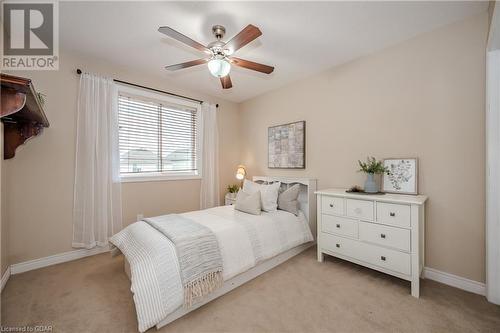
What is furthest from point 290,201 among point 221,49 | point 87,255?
point 87,255

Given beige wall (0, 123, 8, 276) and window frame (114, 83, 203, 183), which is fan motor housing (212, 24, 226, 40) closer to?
window frame (114, 83, 203, 183)

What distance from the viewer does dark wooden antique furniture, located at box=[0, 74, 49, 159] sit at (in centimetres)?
124

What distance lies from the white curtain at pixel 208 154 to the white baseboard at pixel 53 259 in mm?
1640

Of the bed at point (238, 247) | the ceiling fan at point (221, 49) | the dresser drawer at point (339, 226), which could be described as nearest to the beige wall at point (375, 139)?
the dresser drawer at point (339, 226)

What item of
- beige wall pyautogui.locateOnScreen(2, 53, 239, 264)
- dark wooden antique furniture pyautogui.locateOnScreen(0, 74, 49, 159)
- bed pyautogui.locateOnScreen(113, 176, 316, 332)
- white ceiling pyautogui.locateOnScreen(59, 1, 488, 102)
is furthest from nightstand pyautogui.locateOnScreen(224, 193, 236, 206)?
dark wooden antique furniture pyautogui.locateOnScreen(0, 74, 49, 159)

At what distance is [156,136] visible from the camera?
138 inches

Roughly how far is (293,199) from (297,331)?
5.35 feet

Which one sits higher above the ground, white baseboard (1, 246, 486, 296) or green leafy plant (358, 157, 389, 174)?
green leafy plant (358, 157, 389, 174)

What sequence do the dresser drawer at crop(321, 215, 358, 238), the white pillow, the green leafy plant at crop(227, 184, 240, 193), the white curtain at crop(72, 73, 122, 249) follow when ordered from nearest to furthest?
1. the dresser drawer at crop(321, 215, 358, 238)
2. the white curtain at crop(72, 73, 122, 249)
3. the white pillow
4. the green leafy plant at crop(227, 184, 240, 193)

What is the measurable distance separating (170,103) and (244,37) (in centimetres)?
228

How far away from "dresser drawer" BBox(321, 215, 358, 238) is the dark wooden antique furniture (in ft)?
9.29

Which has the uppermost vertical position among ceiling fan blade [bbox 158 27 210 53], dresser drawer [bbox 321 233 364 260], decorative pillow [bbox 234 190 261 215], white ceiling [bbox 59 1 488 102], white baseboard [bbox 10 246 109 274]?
white ceiling [bbox 59 1 488 102]

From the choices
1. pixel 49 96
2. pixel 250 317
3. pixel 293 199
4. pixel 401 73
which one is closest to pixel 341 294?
pixel 250 317

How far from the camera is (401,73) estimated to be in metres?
2.42
